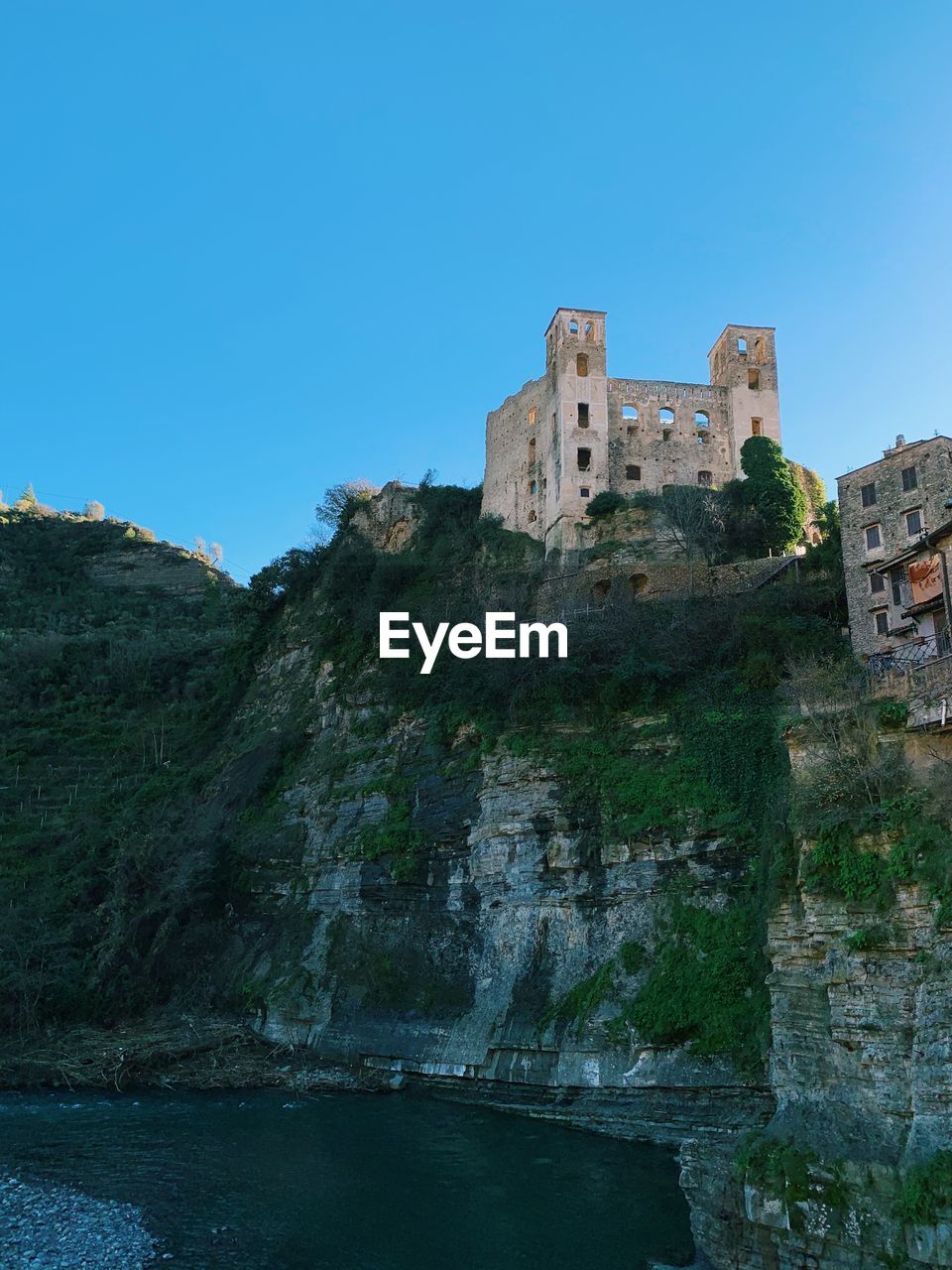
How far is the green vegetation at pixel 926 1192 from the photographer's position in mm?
14234

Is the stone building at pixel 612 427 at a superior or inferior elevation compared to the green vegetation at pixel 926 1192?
superior

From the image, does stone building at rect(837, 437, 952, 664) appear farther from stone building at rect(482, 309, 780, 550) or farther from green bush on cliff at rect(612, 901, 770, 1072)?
stone building at rect(482, 309, 780, 550)

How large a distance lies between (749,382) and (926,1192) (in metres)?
41.7

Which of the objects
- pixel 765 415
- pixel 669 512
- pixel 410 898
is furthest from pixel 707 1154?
pixel 765 415

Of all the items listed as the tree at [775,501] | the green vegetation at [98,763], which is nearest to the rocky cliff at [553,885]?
the green vegetation at [98,763]

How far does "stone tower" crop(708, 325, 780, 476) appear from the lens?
4897 centimetres

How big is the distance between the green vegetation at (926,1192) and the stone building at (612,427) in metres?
33.4

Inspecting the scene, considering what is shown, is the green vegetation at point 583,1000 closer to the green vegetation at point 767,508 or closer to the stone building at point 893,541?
the stone building at point 893,541

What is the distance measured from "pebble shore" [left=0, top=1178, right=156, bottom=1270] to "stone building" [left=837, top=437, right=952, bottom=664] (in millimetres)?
23445

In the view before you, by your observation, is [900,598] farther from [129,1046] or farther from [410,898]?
[129,1046]

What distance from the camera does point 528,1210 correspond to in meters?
21.1

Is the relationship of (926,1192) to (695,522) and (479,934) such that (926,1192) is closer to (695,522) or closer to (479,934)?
(479,934)

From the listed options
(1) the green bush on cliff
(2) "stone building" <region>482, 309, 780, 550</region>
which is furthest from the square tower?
(1) the green bush on cliff

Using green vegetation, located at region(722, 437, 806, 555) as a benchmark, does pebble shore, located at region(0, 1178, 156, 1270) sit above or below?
below
